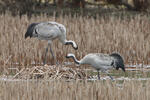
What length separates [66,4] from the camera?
78.5 ft

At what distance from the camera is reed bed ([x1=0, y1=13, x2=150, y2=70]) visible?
11.8 meters

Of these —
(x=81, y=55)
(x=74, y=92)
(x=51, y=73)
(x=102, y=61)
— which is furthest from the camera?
(x=81, y=55)

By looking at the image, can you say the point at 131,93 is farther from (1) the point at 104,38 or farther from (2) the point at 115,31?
(2) the point at 115,31

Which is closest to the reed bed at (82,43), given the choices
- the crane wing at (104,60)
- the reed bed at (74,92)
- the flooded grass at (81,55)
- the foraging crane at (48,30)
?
the flooded grass at (81,55)

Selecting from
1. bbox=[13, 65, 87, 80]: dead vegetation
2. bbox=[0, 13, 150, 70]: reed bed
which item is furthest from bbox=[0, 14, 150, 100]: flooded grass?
bbox=[13, 65, 87, 80]: dead vegetation

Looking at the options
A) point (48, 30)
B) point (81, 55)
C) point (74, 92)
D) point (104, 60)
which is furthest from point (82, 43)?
point (74, 92)

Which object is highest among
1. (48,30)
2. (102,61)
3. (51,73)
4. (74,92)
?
(48,30)

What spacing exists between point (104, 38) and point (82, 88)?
6258 millimetres

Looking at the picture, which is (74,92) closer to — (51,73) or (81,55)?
(51,73)

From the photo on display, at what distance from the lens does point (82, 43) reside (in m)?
13.2

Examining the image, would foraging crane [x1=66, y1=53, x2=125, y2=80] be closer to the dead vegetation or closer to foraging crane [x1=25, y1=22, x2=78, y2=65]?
the dead vegetation

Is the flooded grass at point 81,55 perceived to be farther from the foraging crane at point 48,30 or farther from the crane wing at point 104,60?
the foraging crane at point 48,30

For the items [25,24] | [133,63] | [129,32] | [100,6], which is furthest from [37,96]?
[100,6]

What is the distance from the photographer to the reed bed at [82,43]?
11.8 metres
